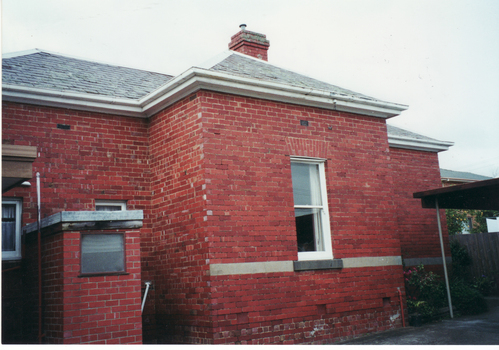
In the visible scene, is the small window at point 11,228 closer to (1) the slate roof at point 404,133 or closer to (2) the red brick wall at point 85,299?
(2) the red brick wall at point 85,299

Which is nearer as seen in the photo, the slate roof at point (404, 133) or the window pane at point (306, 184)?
the window pane at point (306, 184)

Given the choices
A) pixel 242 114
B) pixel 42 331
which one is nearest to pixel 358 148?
pixel 242 114

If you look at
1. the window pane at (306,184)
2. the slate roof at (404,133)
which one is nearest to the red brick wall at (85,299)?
the window pane at (306,184)

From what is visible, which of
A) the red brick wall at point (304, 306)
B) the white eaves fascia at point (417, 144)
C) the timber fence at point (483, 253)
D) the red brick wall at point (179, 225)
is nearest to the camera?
the red brick wall at point (304, 306)

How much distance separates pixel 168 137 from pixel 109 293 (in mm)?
3209

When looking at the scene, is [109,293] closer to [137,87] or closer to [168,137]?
[168,137]

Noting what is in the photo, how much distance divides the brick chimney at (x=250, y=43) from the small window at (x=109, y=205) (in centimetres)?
591

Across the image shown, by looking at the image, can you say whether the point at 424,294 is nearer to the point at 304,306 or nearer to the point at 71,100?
the point at 304,306

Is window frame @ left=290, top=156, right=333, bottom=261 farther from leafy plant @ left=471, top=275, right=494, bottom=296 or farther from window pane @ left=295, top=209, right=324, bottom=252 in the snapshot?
leafy plant @ left=471, top=275, right=494, bottom=296

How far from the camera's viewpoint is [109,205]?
9.11 metres

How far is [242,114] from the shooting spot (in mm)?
8633

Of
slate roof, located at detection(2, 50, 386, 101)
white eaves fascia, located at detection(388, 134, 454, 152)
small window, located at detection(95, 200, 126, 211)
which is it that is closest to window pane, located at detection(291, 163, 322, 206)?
slate roof, located at detection(2, 50, 386, 101)

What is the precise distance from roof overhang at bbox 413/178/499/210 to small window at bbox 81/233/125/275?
6.81m

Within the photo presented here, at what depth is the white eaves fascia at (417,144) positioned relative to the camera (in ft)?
42.7
